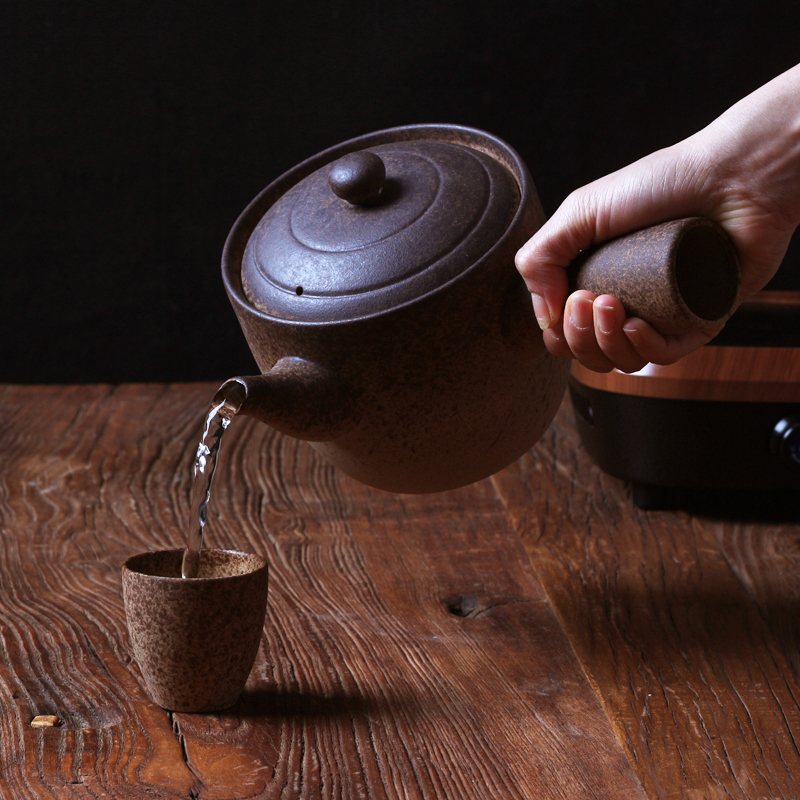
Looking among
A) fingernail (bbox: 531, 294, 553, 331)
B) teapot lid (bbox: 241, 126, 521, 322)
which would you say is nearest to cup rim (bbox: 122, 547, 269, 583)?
teapot lid (bbox: 241, 126, 521, 322)

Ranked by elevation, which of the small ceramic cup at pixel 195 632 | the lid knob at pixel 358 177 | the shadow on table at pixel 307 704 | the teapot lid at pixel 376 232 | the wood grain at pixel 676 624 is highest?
the lid knob at pixel 358 177

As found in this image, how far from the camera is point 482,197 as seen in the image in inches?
35.1

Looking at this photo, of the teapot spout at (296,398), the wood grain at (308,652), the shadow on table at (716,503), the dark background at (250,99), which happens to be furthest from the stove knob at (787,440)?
the dark background at (250,99)

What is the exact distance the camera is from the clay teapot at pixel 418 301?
0.83 m

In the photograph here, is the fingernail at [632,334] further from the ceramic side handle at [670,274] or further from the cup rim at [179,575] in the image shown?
the cup rim at [179,575]

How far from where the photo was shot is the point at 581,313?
833mm

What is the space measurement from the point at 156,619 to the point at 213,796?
161 mm

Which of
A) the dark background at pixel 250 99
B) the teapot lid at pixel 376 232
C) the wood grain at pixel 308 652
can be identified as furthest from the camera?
the dark background at pixel 250 99

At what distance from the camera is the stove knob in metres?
1.20

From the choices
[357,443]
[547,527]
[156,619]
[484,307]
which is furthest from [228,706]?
[547,527]

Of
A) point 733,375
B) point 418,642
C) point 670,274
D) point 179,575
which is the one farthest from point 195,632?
point 733,375

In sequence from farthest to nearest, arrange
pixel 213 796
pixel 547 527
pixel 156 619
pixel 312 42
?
pixel 312 42
pixel 547 527
pixel 156 619
pixel 213 796

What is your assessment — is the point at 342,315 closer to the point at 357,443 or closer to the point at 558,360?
the point at 357,443

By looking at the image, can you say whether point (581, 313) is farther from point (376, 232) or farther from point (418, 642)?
point (418, 642)
